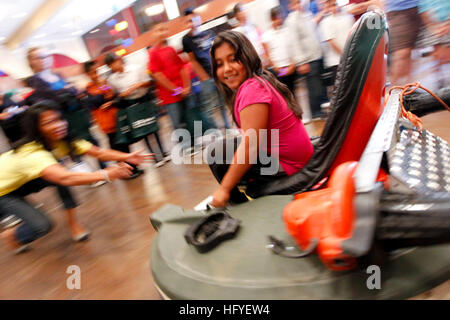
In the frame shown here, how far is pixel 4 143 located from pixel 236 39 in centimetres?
387

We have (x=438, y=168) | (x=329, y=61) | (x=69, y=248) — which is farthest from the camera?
(x=329, y=61)

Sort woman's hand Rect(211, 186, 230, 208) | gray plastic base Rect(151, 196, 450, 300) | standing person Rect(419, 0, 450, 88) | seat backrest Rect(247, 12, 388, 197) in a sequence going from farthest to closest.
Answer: standing person Rect(419, 0, 450, 88)
woman's hand Rect(211, 186, 230, 208)
seat backrest Rect(247, 12, 388, 197)
gray plastic base Rect(151, 196, 450, 300)

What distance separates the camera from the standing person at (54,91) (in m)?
3.04

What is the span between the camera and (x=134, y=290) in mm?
1572

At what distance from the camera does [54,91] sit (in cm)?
317

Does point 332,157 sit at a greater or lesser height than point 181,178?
greater

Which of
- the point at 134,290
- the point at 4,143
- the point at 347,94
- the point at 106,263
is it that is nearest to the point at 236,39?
the point at 347,94

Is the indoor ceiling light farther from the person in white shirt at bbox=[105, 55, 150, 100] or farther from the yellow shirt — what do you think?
the yellow shirt

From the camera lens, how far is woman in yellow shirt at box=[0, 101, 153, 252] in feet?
6.17

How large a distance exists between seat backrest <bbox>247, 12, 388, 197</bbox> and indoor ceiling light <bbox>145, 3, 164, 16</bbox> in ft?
26.8

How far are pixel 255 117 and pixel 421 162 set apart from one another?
2.14ft

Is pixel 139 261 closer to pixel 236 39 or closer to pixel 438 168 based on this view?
pixel 236 39

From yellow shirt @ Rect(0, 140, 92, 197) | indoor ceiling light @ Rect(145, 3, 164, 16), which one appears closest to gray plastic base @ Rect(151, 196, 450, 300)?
yellow shirt @ Rect(0, 140, 92, 197)
